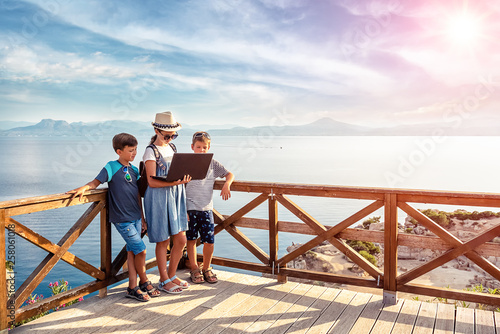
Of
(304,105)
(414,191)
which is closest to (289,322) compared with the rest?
(414,191)

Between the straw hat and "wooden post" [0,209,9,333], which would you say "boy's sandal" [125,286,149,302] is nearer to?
"wooden post" [0,209,9,333]

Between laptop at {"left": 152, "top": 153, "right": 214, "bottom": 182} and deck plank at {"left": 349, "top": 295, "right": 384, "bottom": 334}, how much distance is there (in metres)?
1.71

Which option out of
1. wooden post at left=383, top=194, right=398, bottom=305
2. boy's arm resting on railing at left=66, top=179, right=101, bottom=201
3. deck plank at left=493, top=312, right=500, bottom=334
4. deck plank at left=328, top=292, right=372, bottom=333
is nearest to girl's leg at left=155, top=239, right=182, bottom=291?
boy's arm resting on railing at left=66, top=179, right=101, bottom=201

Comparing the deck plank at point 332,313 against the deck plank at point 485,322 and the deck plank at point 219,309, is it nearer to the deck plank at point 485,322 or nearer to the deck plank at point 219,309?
the deck plank at point 219,309

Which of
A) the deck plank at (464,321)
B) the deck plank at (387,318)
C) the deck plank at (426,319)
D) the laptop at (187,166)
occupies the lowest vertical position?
the deck plank at (464,321)

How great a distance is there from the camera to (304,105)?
9512 centimetres

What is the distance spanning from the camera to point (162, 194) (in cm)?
344

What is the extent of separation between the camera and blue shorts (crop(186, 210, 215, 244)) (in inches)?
152

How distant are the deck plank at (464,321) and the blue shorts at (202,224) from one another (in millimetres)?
2165

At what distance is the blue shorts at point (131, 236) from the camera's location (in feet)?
11.1

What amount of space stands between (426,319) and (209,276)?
6.37ft

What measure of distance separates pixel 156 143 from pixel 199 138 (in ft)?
1.36

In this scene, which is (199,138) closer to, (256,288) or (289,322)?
(256,288)

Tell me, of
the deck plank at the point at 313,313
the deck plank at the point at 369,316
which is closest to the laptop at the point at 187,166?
the deck plank at the point at 313,313
